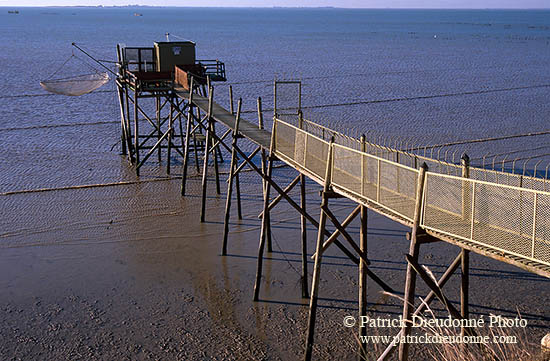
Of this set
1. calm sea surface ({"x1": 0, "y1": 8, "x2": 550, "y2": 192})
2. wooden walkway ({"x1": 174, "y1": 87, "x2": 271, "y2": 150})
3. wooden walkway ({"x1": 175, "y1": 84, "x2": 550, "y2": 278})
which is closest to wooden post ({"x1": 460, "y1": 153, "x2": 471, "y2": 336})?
wooden walkway ({"x1": 175, "y1": 84, "x2": 550, "y2": 278})

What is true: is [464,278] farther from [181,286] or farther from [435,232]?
[181,286]

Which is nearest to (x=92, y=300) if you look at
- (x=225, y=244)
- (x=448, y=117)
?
(x=225, y=244)

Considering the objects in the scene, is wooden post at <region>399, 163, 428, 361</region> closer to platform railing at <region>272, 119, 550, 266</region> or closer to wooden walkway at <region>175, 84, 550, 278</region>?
platform railing at <region>272, 119, 550, 266</region>

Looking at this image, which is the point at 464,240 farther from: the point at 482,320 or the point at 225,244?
the point at 225,244

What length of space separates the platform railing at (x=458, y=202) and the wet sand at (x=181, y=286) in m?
3.12

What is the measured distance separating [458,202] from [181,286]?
7567 millimetres

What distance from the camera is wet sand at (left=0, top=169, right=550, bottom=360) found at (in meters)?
13.0

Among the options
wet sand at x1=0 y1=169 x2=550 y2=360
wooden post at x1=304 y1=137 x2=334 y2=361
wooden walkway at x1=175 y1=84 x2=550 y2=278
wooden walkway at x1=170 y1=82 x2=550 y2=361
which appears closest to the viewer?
wooden walkway at x1=175 y1=84 x2=550 y2=278

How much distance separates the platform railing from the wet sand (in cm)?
312

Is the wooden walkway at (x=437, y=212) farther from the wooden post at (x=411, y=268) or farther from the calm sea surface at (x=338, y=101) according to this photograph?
the calm sea surface at (x=338, y=101)

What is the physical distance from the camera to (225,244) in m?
17.1

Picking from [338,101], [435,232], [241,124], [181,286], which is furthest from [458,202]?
[338,101]

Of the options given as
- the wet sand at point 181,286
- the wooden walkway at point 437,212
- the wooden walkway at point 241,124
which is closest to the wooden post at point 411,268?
the wooden walkway at point 437,212

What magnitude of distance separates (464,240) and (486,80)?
4457cm
